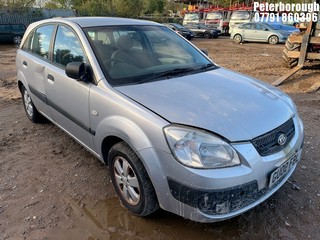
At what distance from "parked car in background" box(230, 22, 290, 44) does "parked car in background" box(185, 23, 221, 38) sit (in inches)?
168

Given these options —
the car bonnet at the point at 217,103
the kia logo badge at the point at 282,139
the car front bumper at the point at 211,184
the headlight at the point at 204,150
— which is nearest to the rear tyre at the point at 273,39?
the car bonnet at the point at 217,103

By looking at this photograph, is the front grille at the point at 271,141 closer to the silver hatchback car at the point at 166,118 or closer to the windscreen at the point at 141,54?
the silver hatchback car at the point at 166,118

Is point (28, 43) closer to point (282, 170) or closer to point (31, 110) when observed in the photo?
point (31, 110)

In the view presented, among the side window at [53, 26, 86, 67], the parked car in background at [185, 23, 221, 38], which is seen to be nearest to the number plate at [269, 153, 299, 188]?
the side window at [53, 26, 86, 67]

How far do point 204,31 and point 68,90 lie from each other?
23.5 meters

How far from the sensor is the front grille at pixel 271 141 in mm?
2134

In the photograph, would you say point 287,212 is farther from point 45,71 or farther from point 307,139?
point 45,71

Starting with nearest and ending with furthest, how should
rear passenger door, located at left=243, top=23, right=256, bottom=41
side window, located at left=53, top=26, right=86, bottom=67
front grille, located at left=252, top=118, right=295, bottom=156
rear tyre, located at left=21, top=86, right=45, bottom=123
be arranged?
1. front grille, located at left=252, top=118, right=295, bottom=156
2. side window, located at left=53, top=26, right=86, bottom=67
3. rear tyre, located at left=21, top=86, right=45, bottom=123
4. rear passenger door, located at left=243, top=23, right=256, bottom=41

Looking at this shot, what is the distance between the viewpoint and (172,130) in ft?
6.81

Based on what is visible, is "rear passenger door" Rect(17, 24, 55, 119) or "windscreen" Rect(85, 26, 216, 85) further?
"rear passenger door" Rect(17, 24, 55, 119)

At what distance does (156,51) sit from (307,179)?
83.0 inches

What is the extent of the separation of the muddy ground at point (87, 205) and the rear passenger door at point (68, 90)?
44 centimetres

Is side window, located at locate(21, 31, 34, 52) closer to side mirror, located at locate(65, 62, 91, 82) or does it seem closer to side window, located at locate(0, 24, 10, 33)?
side mirror, located at locate(65, 62, 91, 82)

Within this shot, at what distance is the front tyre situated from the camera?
230cm
